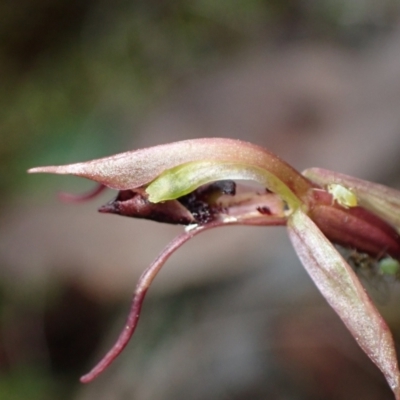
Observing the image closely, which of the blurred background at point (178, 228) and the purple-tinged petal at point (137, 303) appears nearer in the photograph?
the purple-tinged petal at point (137, 303)

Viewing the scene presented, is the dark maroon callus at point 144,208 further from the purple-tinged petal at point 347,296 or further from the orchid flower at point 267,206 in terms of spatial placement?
the purple-tinged petal at point 347,296

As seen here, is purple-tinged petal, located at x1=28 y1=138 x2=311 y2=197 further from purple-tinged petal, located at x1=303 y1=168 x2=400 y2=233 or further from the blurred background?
the blurred background

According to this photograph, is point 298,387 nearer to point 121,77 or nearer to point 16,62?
point 121,77

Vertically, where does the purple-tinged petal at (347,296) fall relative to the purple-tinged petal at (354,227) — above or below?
below

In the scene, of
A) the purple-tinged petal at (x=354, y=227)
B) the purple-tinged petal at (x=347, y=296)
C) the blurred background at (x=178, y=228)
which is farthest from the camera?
the blurred background at (x=178, y=228)

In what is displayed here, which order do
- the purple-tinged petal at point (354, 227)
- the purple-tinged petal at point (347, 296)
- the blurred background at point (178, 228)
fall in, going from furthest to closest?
the blurred background at point (178, 228) < the purple-tinged petal at point (354, 227) < the purple-tinged petal at point (347, 296)

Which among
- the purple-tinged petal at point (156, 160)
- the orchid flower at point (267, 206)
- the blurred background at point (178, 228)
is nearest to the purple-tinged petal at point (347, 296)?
the orchid flower at point (267, 206)

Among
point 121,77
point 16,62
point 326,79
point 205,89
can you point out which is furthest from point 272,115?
point 16,62
